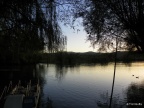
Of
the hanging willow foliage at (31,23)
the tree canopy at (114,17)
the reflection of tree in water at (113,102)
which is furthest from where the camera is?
the reflection of tree in water at (113,102)

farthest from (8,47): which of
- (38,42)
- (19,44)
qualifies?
(38,42)

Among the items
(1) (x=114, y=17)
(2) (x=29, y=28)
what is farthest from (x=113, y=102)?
(2) (x=29, y=28)

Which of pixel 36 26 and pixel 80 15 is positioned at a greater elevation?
pixel 80 15

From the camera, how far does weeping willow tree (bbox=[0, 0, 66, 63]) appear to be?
493 centimetres

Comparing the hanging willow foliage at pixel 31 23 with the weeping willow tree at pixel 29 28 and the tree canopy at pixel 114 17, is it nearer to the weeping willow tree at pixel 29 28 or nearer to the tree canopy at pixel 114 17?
the weeping willow tree at pixel 29 28

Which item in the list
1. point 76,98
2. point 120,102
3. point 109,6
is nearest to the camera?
point 109,6

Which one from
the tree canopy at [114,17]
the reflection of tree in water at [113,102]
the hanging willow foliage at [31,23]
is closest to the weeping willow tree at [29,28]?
the hanging willow foliage at [31,23]

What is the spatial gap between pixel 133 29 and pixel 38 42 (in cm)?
588

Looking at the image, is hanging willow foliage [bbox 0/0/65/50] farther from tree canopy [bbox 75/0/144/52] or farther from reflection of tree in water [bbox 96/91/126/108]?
reflection of tree in water [bbox 96/91/126/108]

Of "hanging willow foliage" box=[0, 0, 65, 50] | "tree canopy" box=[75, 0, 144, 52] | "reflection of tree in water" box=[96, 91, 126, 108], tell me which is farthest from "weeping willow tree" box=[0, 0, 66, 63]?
"reflection of tree in water" box=[96, 91, 126, 108]

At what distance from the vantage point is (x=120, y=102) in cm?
2952

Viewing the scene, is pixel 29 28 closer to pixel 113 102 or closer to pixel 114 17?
pixel 114 17

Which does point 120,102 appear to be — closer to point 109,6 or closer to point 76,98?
point 76,98

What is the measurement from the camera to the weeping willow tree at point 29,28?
194 inches
